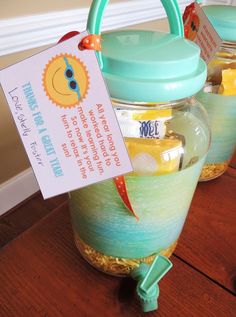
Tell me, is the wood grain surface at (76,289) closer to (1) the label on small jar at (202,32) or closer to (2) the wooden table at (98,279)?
(2) the wooden table at (98,279)

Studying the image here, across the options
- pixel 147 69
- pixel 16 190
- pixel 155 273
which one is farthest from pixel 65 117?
pixel 16 190

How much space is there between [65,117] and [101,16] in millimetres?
102

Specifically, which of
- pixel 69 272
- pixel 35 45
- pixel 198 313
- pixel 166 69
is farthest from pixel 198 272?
pixel 35 45

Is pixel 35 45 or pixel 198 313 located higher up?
pixel 35 45

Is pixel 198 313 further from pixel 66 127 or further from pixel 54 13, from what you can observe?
pixel 54 13

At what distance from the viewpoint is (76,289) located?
0.41 m

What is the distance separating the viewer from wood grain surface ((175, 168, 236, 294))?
447 millimetres

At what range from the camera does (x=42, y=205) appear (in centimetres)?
110

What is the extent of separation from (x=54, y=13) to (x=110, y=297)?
729mm

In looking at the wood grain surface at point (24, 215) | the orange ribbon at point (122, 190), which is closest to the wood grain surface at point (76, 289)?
the orange ribbon at point (122, 190)

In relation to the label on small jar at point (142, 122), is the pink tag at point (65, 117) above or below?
above

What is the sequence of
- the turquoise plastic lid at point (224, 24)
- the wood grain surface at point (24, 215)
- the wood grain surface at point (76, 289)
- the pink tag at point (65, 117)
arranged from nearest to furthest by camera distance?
the pink tag at point (65, 117) < the wood grain surface at point (76, 289) < the turquoise plastic lid at point (224, 24) < the wood grain surface at point (24, 215)

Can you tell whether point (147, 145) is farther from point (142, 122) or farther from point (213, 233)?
point (213, 233)

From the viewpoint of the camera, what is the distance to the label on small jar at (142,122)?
350mm
